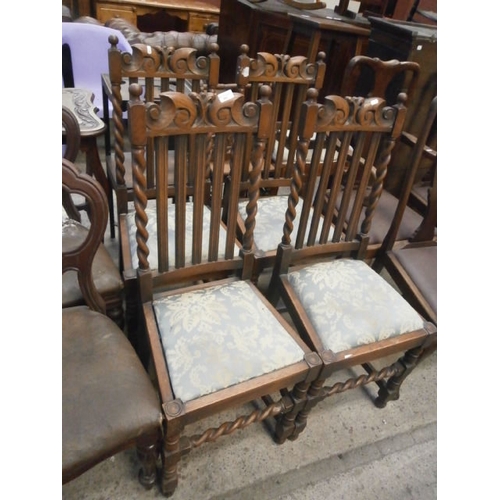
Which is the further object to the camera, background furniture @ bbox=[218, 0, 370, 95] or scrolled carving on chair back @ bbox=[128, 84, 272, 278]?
background furniture @ bbox=[218, 0, 370, 95]

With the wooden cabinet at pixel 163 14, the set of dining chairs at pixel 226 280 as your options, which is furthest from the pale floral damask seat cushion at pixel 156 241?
the wooden cabinet at pixel 163 14

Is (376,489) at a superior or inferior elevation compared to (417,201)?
inferior

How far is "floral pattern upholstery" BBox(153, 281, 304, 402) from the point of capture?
0.92 metres

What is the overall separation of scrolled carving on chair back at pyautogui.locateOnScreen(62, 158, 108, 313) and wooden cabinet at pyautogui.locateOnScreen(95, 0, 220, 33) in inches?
176

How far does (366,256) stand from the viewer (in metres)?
1.42

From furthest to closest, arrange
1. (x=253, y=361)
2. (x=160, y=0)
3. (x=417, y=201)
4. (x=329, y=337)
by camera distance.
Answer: (x=160, y=0) → (x=417, y=201) → (x=329, y=337) → (x=253, y=361)

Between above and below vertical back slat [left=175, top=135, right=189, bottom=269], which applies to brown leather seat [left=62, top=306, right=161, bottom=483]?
below

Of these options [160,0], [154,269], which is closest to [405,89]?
[154,269]

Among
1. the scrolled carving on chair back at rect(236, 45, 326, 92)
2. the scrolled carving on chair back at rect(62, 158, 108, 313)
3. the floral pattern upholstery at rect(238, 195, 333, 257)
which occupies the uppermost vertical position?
the scrolled carving on chair back at rect(236, 45, 326, 92)

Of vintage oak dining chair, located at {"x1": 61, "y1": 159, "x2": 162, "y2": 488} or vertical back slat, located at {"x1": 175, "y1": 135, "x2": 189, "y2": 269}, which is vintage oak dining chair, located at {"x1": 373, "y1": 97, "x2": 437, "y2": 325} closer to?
vertical back slat, located at {"x1": 175, "y1": 135, "x2": 189, "y2": 269}

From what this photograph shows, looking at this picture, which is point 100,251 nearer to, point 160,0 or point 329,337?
point 329,337

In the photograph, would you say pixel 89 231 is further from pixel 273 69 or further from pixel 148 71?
pixel 273 69

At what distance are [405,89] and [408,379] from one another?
49.6 inches

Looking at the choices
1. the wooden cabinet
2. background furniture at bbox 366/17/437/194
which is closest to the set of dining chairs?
background furniture at bbox 366/17/437/194
